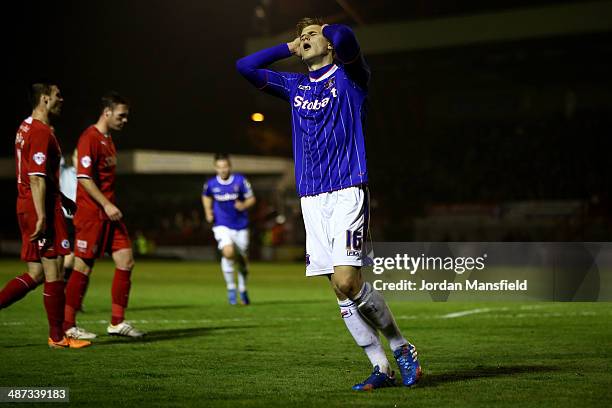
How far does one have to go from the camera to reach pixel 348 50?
5.54 metres

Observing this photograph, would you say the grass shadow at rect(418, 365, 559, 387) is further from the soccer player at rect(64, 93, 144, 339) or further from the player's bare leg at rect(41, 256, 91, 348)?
the soccer player at rect(64, 93, 144, 339)

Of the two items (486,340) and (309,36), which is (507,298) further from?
(309,36)

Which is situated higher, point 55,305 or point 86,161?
point 86,161

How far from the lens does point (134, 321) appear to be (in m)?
11.2

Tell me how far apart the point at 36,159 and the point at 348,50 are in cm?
359

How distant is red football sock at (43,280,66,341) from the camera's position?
8.21m

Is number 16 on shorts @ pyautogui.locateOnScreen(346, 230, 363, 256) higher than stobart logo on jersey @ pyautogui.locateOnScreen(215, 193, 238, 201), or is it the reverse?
stobart logo on jersey @ pyautogui.locateOnScreen(215, 193, 238, 201)

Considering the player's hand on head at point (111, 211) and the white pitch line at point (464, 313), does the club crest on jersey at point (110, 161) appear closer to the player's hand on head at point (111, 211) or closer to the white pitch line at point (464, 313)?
the player's hand on head at point (111, 211)

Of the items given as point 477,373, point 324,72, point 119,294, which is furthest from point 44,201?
point 477,373

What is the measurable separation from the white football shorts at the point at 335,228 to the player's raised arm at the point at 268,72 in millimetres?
787

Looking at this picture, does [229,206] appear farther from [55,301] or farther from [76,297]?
[55,301]

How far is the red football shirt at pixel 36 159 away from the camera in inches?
316

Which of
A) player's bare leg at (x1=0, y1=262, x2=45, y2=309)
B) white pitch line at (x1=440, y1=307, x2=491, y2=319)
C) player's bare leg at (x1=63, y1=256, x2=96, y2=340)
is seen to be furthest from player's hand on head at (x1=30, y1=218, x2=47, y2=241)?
white pitch line at (x1=440, y1=307, x2=491, y2=319)

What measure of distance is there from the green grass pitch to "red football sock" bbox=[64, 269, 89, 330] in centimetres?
35
